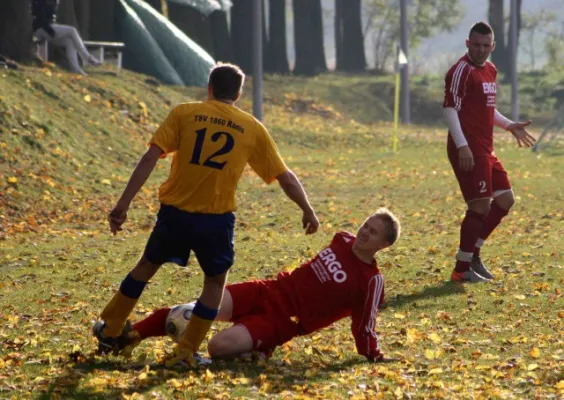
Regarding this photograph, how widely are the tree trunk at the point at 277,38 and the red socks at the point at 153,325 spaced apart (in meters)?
39.8

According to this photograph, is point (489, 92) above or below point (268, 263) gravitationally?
above

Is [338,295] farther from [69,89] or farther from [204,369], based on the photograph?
[69,89]

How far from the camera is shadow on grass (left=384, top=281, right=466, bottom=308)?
34.6 feet

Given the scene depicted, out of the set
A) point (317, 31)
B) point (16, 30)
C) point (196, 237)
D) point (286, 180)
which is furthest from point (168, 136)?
point (317, 31)

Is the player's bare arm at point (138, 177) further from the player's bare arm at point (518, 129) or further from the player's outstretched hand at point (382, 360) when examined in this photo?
the player's bare arm at point (518, 129)

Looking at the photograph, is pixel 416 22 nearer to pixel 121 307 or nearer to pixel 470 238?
pixel 470 238

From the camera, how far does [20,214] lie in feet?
54.4

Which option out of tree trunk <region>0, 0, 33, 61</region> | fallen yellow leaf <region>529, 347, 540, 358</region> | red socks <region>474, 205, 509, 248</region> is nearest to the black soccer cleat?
fallen yellow leaf <region>529, 347, 540, 358</region>

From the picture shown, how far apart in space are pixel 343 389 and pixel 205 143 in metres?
1.61

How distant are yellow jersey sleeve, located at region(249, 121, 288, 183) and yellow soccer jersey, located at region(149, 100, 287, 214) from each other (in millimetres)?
134

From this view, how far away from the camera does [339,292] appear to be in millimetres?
8023

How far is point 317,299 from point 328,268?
0.21m

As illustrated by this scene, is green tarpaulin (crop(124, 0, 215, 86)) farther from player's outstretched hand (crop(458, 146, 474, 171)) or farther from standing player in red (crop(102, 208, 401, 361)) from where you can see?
standing player in red (crop(102, 208, 401, 361))

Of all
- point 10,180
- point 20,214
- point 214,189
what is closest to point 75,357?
point 214,189
